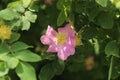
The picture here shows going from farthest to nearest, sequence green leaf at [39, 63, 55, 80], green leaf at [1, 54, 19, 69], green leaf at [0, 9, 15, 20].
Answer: green leaf at [39, 63, 55, 80] → green leaf at [0, 9, 15, 20] → green leaf at [1, 54, 19, 69]

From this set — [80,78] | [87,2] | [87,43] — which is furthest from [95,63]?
[87,2]

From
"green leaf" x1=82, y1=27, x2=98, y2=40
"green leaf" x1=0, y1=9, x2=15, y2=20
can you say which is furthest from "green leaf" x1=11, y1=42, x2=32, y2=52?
"green leaf" x1=82, y1=27, x2=98, y2=40

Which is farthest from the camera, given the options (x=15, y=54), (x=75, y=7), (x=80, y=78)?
(x=80, y=78)

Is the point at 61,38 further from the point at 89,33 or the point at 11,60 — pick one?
the point at 11,60

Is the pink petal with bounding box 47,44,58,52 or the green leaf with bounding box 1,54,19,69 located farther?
the pink petal with bounding box 47,44,58,52

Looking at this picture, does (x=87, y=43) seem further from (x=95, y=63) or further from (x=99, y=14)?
(x=95, y=63)

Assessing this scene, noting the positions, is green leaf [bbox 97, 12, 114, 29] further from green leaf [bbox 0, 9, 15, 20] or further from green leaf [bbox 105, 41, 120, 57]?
green leaf [bbox 0, 9, 15, 20]

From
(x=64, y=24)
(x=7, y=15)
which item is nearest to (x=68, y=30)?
(x=64, y=24)
